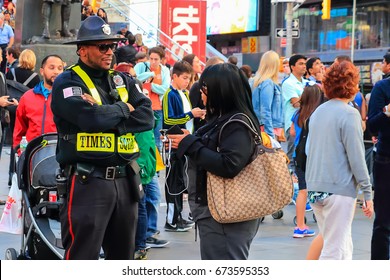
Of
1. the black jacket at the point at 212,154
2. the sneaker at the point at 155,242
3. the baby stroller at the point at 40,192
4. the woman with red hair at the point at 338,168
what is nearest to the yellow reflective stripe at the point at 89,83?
the black jacket at the point at 212,154

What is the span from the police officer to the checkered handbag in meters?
0.60

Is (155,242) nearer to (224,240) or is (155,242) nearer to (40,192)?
(40,192)

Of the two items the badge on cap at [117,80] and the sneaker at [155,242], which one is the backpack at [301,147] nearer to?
the sneaker at [155,242]

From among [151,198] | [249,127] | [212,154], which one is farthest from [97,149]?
[151,198]

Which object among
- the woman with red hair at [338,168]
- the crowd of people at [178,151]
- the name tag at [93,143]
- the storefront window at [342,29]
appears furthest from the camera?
the storefront window at [342,29]

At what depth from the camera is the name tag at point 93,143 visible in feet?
16.7

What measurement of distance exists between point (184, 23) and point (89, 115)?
21.9 metres

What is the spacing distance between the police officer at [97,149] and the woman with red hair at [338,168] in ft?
4.62

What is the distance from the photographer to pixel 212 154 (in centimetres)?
491

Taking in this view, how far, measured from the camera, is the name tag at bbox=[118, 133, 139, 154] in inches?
205

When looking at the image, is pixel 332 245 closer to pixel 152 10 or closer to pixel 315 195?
pixel 315 195

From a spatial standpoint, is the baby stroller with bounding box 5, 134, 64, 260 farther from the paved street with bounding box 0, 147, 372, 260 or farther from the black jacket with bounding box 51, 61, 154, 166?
the paved street with bounding box 0, 147, 372, 260

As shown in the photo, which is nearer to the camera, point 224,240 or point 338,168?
point 224,240
